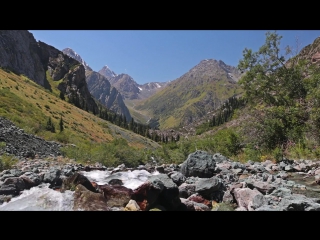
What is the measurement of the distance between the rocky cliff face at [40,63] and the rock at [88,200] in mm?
121440

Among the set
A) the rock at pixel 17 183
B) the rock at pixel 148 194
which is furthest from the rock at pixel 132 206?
the rock at pixel 17 183

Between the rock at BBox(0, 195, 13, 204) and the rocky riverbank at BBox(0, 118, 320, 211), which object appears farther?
the rock at BBox(0, 195, 13, 204)

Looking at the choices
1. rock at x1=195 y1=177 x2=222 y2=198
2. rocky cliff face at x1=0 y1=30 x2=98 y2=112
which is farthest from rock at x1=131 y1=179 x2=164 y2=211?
rocky cliff face at x1=0 y1=30 x2=98 y2=112

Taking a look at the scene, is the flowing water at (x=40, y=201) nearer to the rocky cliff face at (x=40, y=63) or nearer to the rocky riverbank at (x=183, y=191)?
the rocky riverbank at (x=183, y=191)

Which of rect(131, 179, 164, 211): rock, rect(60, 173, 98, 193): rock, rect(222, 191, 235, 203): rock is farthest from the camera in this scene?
rect(222, 191, 235, 203): rock

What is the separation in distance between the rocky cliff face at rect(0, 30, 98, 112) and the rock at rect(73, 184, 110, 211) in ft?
398

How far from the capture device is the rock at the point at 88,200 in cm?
632

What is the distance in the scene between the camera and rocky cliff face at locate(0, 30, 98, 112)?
397ft

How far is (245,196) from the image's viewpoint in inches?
293

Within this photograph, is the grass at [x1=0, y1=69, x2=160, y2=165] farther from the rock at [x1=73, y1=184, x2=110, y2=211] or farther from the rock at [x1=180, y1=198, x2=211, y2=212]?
the rock at [x1=180, y1=198, x2=211, y2=212]

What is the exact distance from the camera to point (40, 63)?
14750 cm
